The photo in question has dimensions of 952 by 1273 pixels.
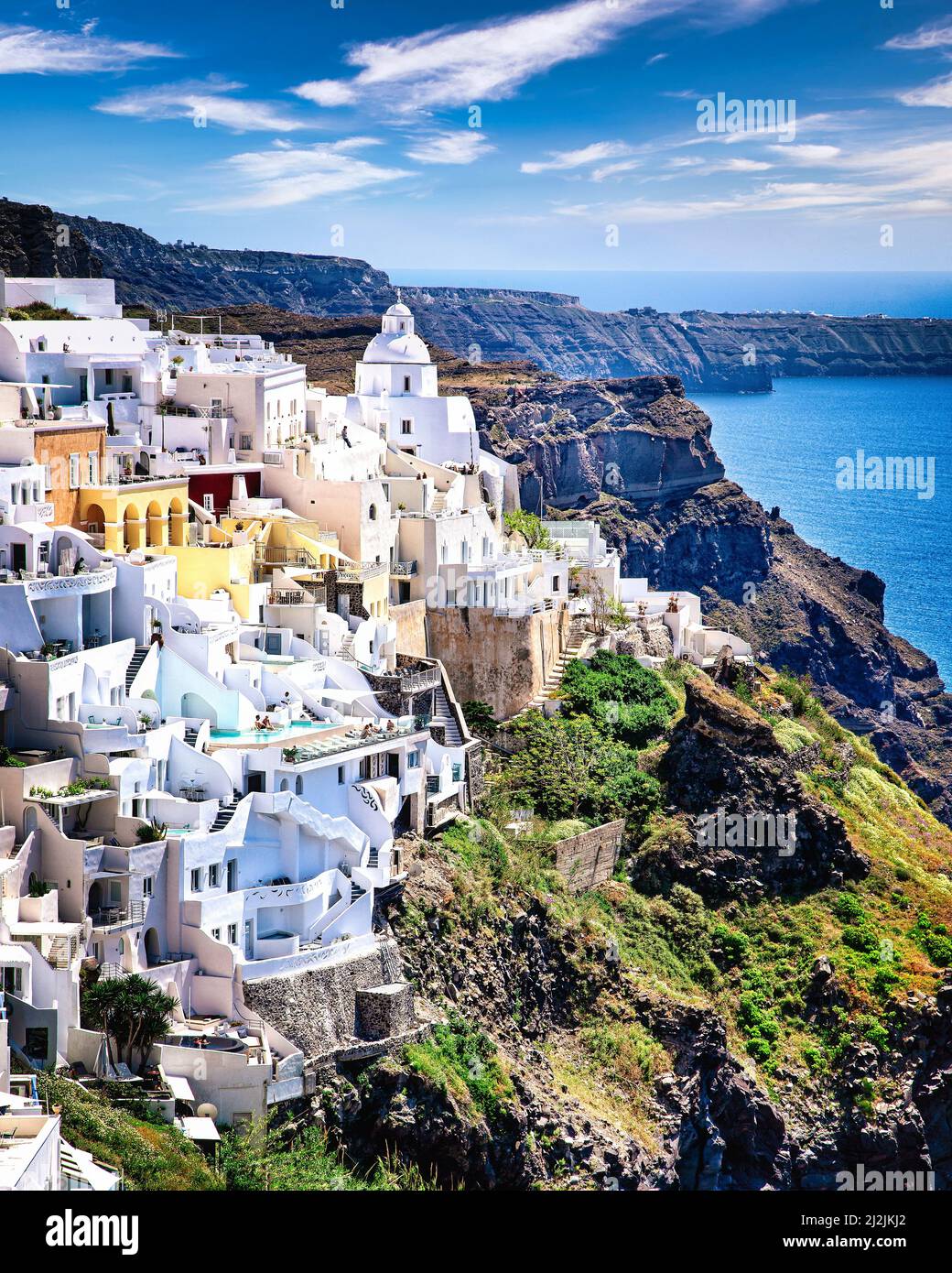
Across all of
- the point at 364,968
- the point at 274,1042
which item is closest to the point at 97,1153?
the point at 274,1042

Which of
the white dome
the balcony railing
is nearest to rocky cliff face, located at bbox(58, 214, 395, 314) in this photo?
the white dome

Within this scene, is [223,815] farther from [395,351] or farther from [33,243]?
[33,243]

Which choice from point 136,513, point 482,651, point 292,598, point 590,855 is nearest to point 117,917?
point 136,513

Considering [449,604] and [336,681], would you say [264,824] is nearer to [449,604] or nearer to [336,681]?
[336,681]

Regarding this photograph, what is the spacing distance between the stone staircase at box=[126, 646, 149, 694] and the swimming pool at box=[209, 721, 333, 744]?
1510mm

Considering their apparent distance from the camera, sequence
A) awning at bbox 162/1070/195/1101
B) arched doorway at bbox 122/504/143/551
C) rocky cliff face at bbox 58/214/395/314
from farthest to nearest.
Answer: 1. rocky cliff face at bbox 58/214/395/314
2. arched doorway at bbox 122/504/143/551
3. awning at bbox 162/1070/195/1101

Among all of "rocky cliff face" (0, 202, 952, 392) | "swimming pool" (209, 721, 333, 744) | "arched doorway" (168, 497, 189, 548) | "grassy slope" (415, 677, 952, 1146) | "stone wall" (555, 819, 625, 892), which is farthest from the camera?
"rocky cliff face" (0, 202, 952, 392)

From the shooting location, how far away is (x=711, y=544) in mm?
103250

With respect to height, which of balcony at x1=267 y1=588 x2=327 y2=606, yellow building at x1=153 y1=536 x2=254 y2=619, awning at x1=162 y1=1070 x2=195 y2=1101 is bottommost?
awning at x1=162 y1=1070 x2=195 y2=1101

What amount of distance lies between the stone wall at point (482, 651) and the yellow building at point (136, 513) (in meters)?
6.74

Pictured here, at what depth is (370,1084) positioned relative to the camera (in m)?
26.5

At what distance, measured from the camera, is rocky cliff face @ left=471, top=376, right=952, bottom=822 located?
87.1 metres

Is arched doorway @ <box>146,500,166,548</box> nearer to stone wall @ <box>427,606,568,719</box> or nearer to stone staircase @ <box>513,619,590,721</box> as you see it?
stone wall @ <box>427,606,568,719</box>

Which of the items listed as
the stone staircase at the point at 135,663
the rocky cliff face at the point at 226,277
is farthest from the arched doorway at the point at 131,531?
the rocky cliff face at the point at 226,277
